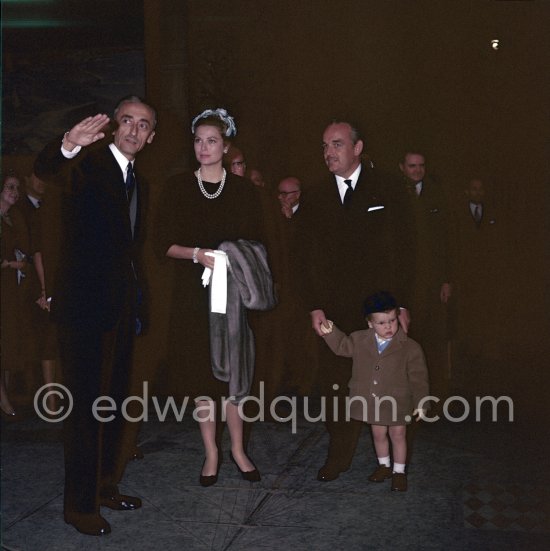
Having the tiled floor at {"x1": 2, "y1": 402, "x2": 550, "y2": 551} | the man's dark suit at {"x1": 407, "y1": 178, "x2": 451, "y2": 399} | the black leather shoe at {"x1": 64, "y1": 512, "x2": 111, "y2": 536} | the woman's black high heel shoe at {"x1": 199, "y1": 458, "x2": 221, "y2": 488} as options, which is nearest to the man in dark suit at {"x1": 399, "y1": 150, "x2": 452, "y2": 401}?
the man's dark suit at {"x1": 407, "y1": 178, "x2": 451, "y2": 399}

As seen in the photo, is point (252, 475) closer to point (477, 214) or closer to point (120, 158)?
point (120, 158)

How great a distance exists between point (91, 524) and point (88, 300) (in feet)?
3.16

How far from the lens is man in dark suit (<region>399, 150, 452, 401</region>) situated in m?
5.35

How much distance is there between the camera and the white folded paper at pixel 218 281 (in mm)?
4136

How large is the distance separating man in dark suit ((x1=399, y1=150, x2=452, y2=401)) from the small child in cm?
115

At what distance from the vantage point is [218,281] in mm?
4156

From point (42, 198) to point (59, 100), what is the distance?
12.9ft

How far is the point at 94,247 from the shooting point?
359 centimetres

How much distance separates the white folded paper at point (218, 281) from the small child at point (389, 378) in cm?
72

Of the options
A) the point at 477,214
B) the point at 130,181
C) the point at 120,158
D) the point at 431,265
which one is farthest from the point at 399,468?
the point at 477,214

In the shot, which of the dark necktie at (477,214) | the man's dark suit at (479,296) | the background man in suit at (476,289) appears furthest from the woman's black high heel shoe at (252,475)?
the dark necktie at (477,214)

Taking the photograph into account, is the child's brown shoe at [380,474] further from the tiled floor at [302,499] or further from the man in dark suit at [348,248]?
the man in dark suit at [348,248]

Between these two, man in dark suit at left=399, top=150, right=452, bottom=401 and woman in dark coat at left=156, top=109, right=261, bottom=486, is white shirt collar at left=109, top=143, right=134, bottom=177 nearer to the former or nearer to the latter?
woman in dark coat at left=156, top=109, right=261, bottom=486

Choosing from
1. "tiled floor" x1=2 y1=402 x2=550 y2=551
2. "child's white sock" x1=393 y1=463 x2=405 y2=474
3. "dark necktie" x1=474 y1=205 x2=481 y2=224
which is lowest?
"tiled floor" x1=2 y1=402 x2=550 y2=551
